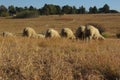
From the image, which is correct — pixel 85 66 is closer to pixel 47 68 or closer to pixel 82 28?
pixel 47 68

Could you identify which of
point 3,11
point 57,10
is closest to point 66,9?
point 57,10

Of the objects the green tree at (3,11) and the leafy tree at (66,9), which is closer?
the green tree at (3,11)

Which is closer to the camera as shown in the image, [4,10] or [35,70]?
[35,70]

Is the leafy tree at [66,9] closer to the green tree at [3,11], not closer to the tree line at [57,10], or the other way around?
the tree line at [57,10]

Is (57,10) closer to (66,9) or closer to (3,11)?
(66,9)

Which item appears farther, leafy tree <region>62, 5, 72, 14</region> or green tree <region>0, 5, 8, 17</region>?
leafy tree <region>62, 5, 72, 14</region>

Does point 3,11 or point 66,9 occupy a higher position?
point 66,9

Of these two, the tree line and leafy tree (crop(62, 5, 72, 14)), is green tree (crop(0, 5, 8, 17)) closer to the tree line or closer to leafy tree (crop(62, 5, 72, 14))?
the tree line

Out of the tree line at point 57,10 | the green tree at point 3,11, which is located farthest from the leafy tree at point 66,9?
the green tree at point 3,11

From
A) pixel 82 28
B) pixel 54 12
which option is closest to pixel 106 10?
pixel 54 12

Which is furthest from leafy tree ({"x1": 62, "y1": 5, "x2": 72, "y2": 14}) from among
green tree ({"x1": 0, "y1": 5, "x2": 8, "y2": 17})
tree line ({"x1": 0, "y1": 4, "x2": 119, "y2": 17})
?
green tree ({"x1": 0, "y1": 5, "x2": 8, "y2": 17})

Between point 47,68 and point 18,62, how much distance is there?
63cm

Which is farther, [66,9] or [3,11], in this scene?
[66,9]

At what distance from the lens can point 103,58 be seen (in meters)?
8.02
